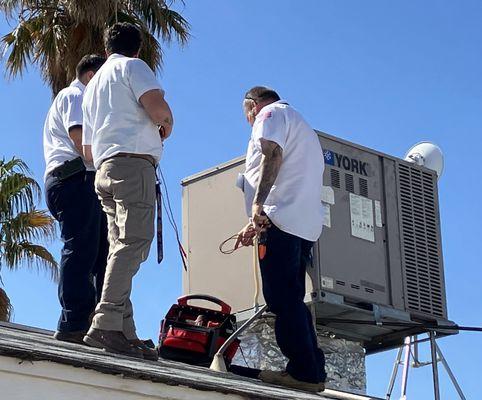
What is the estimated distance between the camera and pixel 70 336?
5848mm

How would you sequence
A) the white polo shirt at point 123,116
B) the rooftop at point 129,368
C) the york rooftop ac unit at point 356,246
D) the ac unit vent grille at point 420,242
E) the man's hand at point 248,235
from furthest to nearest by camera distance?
the ac unit vent grille at point 420,242
the york rooftop ac unit at point 356,246
the man's hand at point 248,235
the white polo shirt at point 123,116
the rooftop at point 129,368

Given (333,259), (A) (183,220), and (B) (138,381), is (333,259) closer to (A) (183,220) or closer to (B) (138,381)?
(A) (183,220)

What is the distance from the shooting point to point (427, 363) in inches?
371

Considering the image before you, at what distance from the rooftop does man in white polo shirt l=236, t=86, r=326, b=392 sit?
238mm

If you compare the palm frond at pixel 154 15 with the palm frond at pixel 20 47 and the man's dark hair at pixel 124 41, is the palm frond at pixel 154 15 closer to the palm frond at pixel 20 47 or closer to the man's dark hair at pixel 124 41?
the palm frond at pixel 20 47

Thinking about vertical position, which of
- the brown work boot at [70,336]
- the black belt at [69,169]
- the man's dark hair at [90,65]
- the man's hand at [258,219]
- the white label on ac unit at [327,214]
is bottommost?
the brown work boot at [70,336]

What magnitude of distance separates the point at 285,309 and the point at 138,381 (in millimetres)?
1726

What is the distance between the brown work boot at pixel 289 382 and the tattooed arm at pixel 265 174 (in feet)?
2.52

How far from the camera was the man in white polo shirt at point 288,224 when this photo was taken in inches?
240

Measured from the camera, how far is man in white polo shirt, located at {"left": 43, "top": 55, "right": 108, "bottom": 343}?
604 centimetres

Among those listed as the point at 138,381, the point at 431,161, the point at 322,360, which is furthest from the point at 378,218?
the point at 138,381

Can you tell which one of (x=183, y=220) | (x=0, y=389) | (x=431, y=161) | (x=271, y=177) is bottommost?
(x=0, y=389)

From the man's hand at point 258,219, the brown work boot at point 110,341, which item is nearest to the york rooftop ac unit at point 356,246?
the man's hand at point 258,219

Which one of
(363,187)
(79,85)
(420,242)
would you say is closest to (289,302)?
(79,85)
